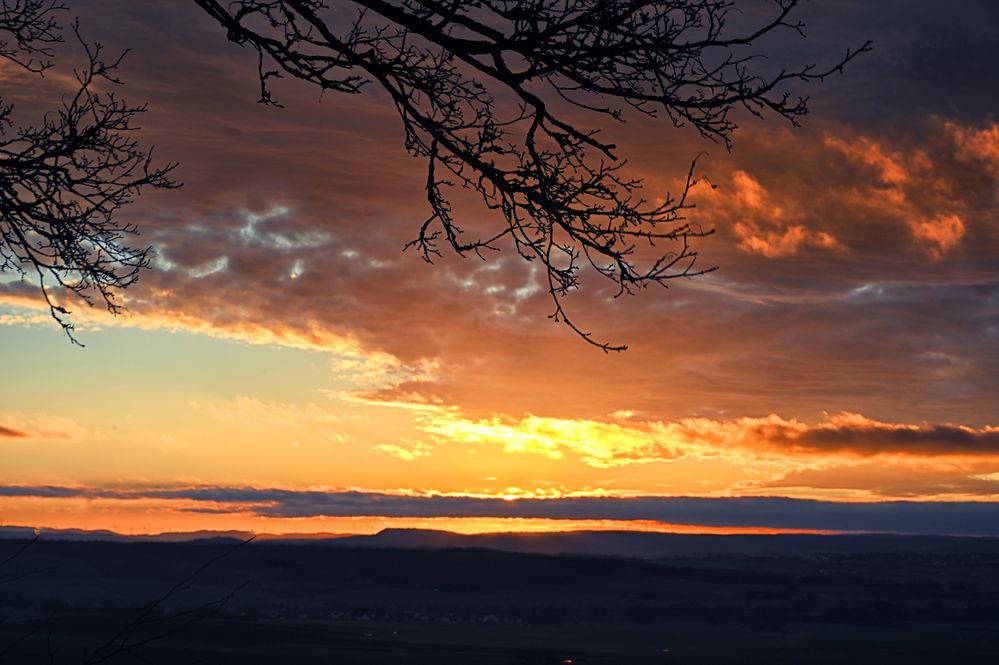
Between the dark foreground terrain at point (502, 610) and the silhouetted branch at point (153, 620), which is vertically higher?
the silhouetted branch at point (153, 620)

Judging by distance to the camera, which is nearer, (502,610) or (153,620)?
(153,620)

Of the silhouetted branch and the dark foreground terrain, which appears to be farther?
the dark foreground terrain

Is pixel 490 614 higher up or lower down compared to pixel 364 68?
lower down

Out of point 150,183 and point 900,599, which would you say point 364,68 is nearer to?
point 150,183

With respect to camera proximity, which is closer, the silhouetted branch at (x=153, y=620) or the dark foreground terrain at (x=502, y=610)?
the silhouetted branch at (x=153, y=620)

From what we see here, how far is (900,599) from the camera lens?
176 meters

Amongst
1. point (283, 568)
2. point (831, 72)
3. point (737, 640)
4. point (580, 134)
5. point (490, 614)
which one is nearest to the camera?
point (831, 72)

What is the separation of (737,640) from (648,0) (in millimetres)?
147496

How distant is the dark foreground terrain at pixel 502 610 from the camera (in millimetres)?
127125

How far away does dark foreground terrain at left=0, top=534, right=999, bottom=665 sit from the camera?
127m

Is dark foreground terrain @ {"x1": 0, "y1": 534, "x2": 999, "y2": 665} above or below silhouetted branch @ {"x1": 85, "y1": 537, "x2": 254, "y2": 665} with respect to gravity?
below

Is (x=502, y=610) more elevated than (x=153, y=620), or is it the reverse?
(x=153, y=620)

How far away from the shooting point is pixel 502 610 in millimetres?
175250

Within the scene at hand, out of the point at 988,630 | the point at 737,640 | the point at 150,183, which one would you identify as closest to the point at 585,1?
the point at 150,183
